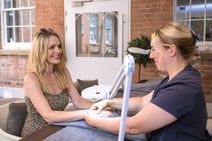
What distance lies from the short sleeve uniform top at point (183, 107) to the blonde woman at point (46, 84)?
636mm

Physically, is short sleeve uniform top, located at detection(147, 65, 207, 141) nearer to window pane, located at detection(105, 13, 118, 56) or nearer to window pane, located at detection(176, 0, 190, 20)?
window pane, located at detection(176, 0, 190, 20)

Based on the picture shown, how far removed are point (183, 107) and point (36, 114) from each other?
1.02 metres

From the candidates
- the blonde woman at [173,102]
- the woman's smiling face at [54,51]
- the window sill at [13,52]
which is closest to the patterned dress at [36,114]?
the woman's smiling face at [54,51]

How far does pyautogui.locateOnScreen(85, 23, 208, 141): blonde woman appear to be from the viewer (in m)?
0.99

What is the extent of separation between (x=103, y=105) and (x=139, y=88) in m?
0.95

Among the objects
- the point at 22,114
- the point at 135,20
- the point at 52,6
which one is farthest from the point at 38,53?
the point at 52,6

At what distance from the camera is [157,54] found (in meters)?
1.14

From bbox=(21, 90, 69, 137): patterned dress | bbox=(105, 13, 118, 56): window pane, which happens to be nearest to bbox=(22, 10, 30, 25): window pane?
bbox=(105, 13, 118, 56): window pane

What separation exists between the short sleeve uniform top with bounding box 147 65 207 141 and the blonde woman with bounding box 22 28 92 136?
0.64 m

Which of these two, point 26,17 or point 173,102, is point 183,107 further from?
point 26,17

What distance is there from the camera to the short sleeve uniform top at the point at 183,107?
98 cm

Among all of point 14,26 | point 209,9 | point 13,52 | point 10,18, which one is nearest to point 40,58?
point 209,9

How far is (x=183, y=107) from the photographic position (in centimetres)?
98

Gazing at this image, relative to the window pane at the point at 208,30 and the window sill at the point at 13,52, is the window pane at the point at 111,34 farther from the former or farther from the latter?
the window sill at the point at 13,52
